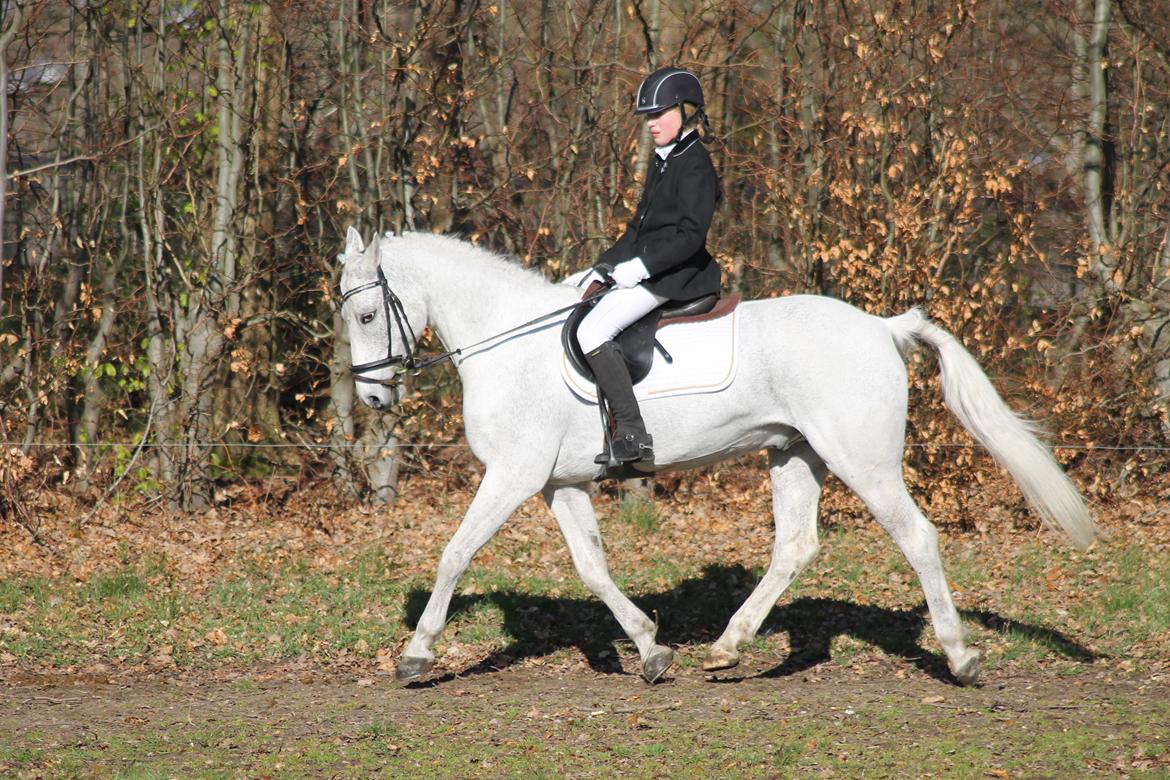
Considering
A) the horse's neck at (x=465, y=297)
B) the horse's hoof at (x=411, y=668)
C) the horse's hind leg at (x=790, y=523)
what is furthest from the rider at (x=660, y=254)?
the horse's hoof at (x=411, y=668)

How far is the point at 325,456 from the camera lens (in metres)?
12.3

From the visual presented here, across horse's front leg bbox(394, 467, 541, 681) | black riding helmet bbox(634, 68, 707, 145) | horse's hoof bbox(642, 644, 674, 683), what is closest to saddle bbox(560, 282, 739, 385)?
horse's front leg bbox(394, 467, 541, 681)

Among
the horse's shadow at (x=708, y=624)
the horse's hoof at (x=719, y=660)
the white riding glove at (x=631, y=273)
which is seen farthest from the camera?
the horse's shadow at (x=708, y=624)

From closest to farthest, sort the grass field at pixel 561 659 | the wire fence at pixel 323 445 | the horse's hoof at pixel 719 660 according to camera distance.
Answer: the grass field at pixel 561 659
the horse's hoof at pixel 719 660
the wire fence at pixel 323 445

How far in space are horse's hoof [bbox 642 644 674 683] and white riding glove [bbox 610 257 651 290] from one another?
2.00 metres

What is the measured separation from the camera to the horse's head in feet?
21.1

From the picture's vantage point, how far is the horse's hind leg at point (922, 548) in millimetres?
6285

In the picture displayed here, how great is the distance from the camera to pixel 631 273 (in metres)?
6.15

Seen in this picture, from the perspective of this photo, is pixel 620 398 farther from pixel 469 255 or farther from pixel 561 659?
pixel 561 659

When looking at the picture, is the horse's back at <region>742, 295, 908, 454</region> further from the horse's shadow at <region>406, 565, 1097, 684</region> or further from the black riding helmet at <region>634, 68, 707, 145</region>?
the horse's shadow at <region>406, 565, 1097, 684</region>

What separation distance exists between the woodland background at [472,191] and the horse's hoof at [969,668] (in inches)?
171

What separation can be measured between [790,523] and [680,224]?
6.01 ft

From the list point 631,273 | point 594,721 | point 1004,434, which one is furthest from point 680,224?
point 594,721

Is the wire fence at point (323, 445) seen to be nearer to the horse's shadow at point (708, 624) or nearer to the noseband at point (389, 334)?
the horse's shadow at point (708, 624)
